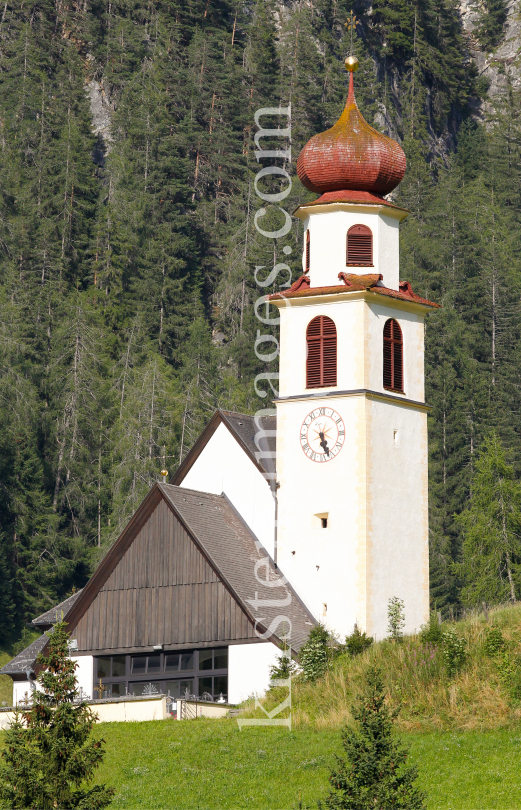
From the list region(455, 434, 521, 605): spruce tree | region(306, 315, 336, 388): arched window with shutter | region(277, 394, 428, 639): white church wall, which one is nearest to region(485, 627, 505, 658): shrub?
region(277, 394, 428, 639): white church wall

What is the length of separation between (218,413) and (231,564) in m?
5.17

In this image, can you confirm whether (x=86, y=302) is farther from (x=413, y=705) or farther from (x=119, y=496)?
(x=413, y=705)

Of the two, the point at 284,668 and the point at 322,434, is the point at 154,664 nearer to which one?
the point at 284,668

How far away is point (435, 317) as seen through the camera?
8056cm

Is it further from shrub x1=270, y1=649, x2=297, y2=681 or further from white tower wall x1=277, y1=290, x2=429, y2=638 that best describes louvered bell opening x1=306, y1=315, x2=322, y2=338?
shrub x1=270, y1=649, x2=297, y2=681

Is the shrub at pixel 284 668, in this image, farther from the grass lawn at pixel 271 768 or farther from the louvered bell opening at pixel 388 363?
the louvered bell opening at pixel 388 363

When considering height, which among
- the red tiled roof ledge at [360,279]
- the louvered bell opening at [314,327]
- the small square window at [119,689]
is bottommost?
the small square window at [119,689]

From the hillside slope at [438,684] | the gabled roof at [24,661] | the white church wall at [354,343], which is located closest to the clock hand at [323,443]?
the white church wall at [354,343]

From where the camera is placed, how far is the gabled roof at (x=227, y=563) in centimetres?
3703

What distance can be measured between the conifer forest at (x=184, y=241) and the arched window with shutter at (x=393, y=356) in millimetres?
20494

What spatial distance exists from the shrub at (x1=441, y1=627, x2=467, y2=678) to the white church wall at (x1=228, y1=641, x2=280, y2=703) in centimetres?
635

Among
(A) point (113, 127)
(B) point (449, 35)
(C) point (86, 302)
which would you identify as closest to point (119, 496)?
(C) point (86, 302)

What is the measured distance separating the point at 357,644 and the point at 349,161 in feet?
43.2

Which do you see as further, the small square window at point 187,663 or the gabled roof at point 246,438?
the gabled roof at point 246,438
